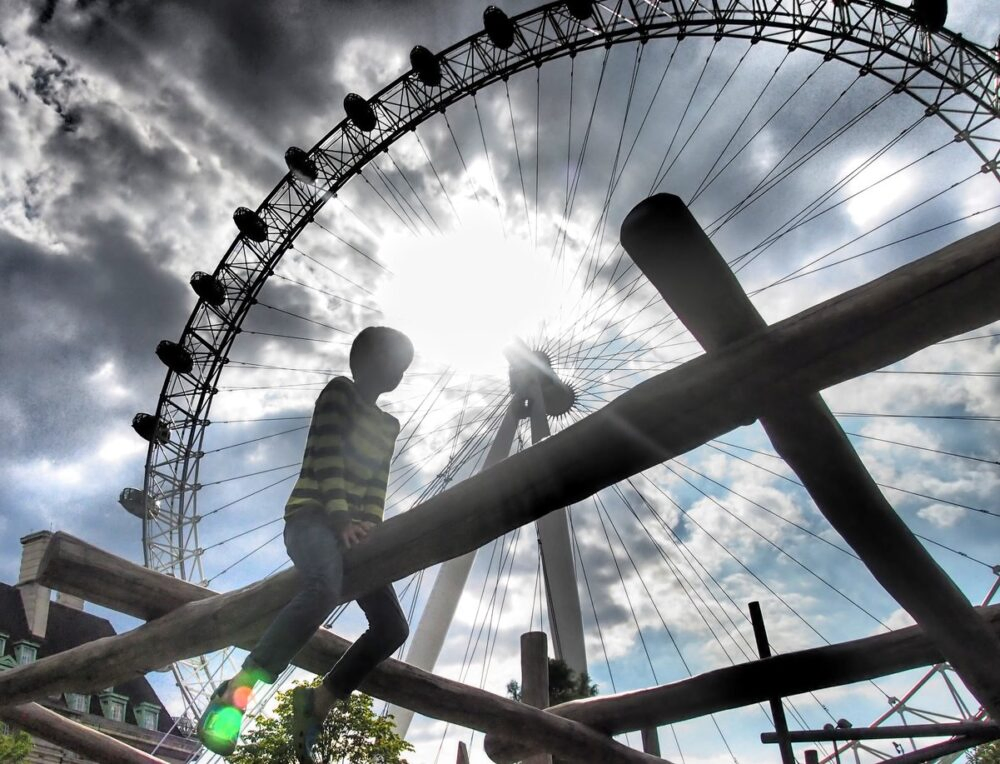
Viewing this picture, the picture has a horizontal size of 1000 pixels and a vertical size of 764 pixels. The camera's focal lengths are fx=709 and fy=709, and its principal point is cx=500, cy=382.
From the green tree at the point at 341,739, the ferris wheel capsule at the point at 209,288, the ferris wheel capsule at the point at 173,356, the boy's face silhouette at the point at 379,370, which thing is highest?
the ferris wheel capsule at the point at 209,288

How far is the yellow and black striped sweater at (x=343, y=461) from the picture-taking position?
2.60 m

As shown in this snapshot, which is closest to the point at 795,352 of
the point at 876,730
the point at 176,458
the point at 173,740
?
the point at 876,730

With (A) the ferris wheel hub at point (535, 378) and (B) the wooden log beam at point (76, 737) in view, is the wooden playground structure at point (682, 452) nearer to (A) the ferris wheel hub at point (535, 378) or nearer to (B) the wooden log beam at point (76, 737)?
(B) the wooden log beam at point (76, 737)

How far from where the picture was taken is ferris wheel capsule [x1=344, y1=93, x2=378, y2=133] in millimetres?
15086

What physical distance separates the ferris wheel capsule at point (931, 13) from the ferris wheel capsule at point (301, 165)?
11717mm

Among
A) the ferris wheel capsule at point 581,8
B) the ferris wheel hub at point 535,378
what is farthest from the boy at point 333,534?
the ferris wheel capsule at point 581,8

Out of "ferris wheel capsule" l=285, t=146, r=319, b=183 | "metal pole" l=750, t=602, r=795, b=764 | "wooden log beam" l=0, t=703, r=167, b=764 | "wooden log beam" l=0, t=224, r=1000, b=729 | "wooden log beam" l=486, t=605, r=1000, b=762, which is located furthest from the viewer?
"ferris wheel capsule" l=285, t=146, r=319, b=183

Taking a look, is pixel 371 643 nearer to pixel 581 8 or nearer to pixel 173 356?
pixel 581 8

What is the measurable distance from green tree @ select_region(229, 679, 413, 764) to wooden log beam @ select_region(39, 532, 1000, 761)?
8.13 m

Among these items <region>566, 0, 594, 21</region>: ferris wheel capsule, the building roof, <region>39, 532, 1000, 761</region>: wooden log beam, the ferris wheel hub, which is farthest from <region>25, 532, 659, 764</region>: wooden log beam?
the building roof

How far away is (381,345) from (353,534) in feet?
2.59

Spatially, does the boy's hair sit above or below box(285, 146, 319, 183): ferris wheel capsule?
below

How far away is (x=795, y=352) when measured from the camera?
70.6 inches

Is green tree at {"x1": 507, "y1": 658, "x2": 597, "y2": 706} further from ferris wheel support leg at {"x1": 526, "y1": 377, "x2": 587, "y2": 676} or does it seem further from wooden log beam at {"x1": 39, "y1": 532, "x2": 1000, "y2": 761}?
wooden log beam at {"x1": 39, "y1": 532, "x2": 1000, "y2": 761}
